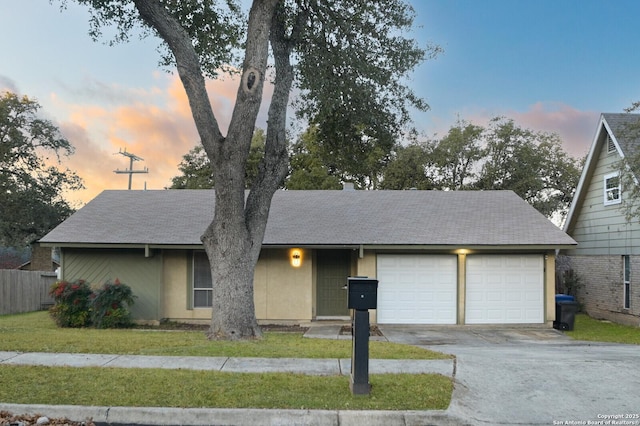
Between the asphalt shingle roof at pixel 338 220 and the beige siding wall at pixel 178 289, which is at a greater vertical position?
the asphalt shingle roof at pixel 338 220

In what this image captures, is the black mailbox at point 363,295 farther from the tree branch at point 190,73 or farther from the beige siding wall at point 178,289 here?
the beige siding wall at point 178,289

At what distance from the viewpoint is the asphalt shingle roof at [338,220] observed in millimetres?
15953

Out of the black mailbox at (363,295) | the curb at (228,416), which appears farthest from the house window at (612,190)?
the curb at (228,416)

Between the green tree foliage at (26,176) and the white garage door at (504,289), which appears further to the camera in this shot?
the green tree foliage at (26,176)

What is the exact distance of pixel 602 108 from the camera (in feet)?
68.2

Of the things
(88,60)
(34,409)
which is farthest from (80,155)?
(34,409)

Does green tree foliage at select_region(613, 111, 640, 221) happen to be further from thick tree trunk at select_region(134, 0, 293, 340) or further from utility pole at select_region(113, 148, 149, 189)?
utility pole at select_region(113, 148, 149, 189)

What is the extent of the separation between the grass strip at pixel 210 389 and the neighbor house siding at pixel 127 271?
862 centimetres

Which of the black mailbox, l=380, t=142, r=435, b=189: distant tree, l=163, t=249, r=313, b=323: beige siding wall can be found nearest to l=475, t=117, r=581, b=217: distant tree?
l=380, t=142, r=435, b=189: distant tree

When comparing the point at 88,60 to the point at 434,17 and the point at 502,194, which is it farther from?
the point at 502,194

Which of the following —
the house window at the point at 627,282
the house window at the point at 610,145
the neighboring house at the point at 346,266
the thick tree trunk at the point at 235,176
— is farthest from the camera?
the house window at the point at 610,145

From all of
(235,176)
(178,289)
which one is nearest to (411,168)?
(178,289)

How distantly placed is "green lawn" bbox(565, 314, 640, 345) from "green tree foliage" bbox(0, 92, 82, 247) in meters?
29.7

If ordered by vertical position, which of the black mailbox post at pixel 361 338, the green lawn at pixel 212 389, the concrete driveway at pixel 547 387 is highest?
the black mailbox post at pixel 361 338
